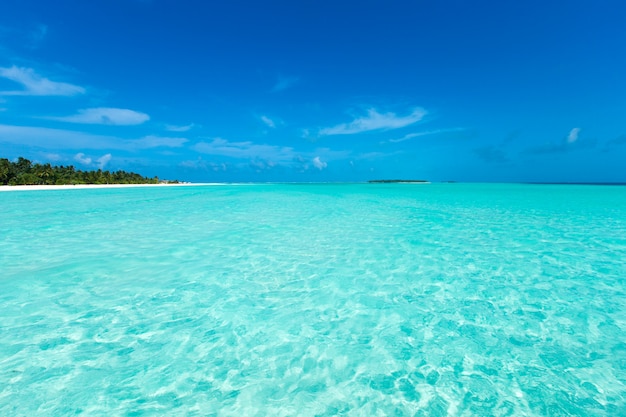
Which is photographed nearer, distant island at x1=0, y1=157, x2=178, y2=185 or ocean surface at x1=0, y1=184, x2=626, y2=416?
ocean surface at x1=0, y1=184, x2=626, y2=416

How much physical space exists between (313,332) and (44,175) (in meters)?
63.0

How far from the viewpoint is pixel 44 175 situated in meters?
49.7

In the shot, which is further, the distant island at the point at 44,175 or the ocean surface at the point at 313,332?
the distant island at the point at 44,175

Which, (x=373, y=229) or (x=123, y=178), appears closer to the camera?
(x=373, y=229)

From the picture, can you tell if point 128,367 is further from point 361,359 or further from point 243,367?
point 361,359

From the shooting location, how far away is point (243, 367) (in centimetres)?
278

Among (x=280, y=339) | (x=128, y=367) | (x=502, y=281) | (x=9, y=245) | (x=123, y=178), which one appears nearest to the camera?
(x=128, y=367)

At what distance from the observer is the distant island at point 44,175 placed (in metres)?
45.4

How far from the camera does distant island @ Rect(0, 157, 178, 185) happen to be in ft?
149

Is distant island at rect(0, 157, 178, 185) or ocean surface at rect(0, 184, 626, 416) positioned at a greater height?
distant island at rect(0, 157, 178, 185)

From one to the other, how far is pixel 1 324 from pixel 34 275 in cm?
207

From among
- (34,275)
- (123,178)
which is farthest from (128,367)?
(123,178)

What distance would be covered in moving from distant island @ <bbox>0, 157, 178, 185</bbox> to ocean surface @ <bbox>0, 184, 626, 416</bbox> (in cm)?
5383

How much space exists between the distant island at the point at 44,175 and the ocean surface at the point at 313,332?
53.8 m
